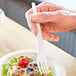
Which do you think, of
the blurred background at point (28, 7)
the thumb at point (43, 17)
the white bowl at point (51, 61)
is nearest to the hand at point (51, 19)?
the thumb at point (43, 17)

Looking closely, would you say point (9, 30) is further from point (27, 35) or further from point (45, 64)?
point (45, 64)

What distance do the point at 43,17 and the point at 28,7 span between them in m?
1.04

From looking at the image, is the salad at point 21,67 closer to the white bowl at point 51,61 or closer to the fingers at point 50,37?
the white bowl at point 51,61

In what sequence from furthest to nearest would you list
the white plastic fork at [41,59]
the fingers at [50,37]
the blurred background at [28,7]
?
the blurred background at [28,7], the fingers at [50,37], the white plastic fork at [41,59]

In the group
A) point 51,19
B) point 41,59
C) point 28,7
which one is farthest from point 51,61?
point 28,7

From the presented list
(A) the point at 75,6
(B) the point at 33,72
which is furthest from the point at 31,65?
(A) the point at 75,6

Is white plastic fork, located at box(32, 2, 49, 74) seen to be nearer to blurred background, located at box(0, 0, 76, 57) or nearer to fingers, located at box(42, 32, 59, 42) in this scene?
fingers, located at box(42, 32, 59, 42)

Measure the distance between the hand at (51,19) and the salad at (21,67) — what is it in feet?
0.46

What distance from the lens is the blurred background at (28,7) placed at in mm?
1688

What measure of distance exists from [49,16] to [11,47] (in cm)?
33

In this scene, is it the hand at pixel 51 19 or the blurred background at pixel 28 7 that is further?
the blurred background at pixel 28 7

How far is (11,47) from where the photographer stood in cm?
107

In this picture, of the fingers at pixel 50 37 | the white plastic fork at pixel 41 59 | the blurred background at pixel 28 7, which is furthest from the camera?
the blurred background at pixel 28 7

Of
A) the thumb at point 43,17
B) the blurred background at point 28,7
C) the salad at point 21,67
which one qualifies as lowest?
the salad at point 21,67
